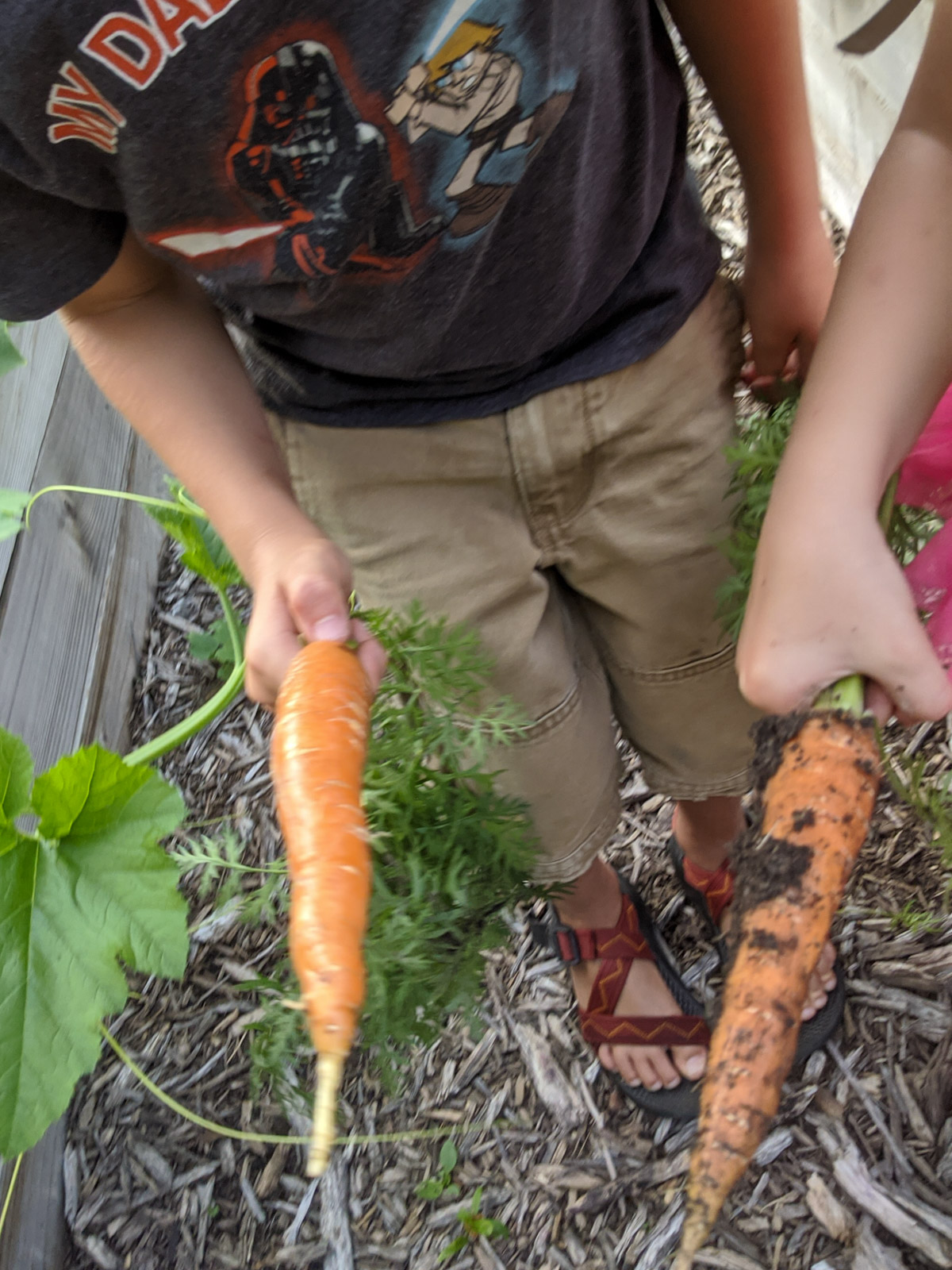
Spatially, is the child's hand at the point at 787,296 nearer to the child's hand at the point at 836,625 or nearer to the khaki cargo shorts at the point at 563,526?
the khaki cargo shorts at the point at 563,526

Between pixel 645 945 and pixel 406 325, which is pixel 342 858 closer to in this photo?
pixel 406 325

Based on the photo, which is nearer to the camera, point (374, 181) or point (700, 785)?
point (374, 181)

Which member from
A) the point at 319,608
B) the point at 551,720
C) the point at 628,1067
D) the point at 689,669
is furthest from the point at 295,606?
the point at 628,1067

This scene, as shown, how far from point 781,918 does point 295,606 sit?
1.61 feet

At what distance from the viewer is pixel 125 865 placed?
1.19m

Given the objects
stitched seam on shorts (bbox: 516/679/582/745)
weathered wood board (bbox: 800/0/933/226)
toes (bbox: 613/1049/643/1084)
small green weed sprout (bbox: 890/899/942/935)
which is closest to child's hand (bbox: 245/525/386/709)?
stitched seam on shorts (bbox: 516/679/582/745)

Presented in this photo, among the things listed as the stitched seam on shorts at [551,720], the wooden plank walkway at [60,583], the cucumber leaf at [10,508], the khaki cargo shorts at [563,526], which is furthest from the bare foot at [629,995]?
the cucumber leaf at [10,508]

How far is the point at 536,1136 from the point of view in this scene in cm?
143

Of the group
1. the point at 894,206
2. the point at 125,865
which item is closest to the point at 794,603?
the point at 894,206

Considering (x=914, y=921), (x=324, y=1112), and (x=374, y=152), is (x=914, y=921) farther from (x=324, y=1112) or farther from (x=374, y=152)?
(x=374, y=152)

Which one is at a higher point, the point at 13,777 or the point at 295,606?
the point at 295,606

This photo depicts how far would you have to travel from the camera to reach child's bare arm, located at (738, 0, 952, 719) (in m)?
0.79

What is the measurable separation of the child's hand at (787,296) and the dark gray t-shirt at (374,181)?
8cm

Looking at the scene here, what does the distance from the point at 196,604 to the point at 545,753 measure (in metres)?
1.19
